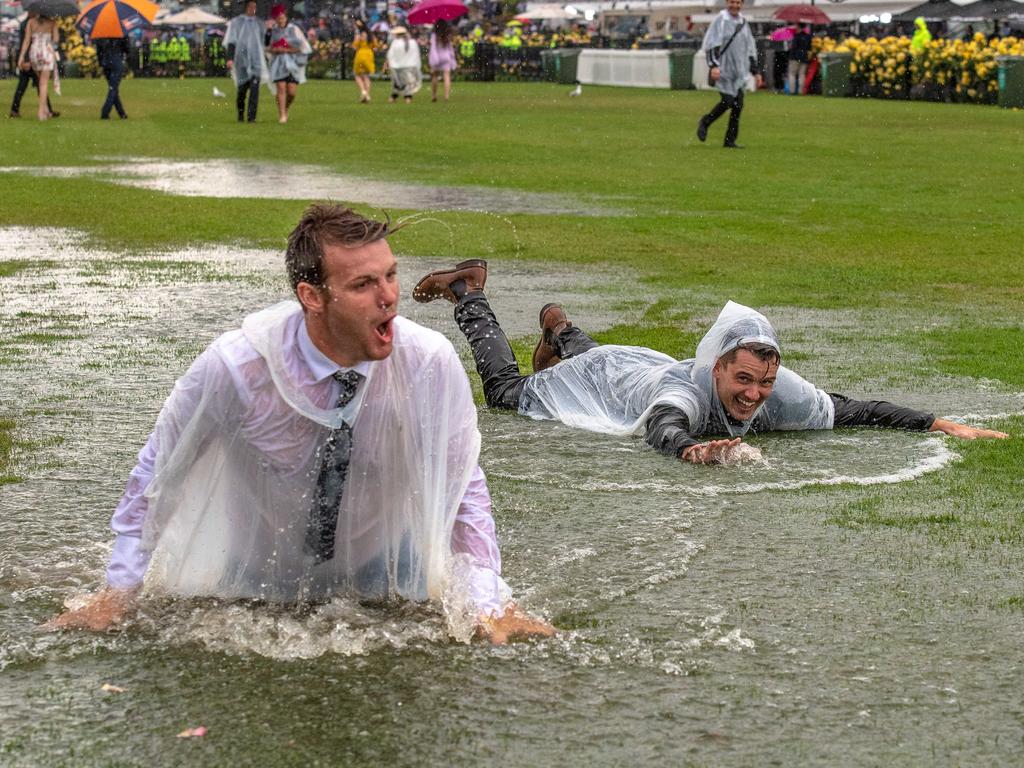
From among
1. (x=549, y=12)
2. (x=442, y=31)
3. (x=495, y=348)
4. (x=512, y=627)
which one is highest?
(x=549, y=12)

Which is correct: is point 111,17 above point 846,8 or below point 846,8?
below

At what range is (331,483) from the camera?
4.20 m

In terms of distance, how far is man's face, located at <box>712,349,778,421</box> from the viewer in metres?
6.59

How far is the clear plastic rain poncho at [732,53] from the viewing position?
848 inches

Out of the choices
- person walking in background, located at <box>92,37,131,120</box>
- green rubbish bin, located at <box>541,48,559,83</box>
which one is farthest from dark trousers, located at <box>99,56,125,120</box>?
green rubbish bin, located at <box>541,48,559,83</box>

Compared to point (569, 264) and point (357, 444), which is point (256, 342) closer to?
point (357, 444)

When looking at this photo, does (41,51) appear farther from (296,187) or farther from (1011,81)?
(1011,81)

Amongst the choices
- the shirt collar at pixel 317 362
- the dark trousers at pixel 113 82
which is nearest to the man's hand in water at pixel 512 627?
the shirt collar at pixel 317 362

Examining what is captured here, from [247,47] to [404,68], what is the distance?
8091 mm

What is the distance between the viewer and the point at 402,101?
34938mm

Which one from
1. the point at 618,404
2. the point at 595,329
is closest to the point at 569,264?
the point at 595,329

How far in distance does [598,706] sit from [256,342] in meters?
1.15

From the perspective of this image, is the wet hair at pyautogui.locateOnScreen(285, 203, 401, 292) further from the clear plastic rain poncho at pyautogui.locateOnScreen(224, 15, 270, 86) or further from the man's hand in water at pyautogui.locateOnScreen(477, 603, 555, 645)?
the clear plastic rain poncho at pyautogui.locateOnScreen(224, 15, 270, 86)

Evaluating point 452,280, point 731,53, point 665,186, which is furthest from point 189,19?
point 452,280
